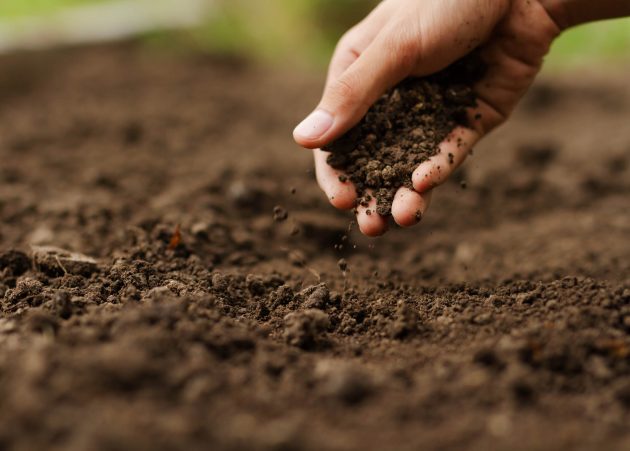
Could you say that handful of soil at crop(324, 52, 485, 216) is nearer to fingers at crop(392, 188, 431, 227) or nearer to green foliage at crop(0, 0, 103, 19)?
fingers at crop(392, 188, 431, 227)

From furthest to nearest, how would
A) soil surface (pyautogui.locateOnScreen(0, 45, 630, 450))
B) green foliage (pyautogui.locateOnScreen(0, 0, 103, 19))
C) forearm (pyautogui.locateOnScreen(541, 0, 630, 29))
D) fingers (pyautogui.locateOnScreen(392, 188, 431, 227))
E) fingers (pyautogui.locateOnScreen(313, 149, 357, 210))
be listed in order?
green foliage (pyautogui.locateOnScreen(0, 0, 103, 19)) < forearm (pyautogui.locateOnScreen(541, 0, 630, 29)) < fingers (pyautogui.locateOnScreen(313, 149, 357, 210)) < fingers (pyautogui.locateOnScreen(392, 188, 431, 227)) < soil surface (pyautogui.locateOnScreen(0, 45, 630, 450))

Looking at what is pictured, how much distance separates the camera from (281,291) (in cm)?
201

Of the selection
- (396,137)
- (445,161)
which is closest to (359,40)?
(396,137)

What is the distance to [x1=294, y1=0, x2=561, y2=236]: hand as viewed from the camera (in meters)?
1.92

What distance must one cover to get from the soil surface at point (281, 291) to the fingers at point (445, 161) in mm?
384

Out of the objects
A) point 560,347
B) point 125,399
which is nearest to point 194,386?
point 125,399

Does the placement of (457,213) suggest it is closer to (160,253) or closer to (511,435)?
(160,253)

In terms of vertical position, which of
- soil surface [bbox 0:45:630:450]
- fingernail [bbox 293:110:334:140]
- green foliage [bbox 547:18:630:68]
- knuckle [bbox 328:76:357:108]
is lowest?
green foliage [bbox 547:18:630:68]

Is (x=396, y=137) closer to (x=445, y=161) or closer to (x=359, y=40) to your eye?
(x=445, y=161)

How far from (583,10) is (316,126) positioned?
4.02 ft

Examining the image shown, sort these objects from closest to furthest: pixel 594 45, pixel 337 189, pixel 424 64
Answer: pixel 337 189 → pixel 424 64 → pixel 594 45

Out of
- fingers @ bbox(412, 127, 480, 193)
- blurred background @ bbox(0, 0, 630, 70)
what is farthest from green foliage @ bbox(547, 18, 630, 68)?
fingers @ bbox(412, 127, 480, 193)

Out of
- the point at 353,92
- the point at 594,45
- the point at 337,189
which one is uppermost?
the point at 353,92

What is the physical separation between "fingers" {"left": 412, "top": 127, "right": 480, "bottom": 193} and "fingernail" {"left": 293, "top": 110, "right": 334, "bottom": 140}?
0.31m
